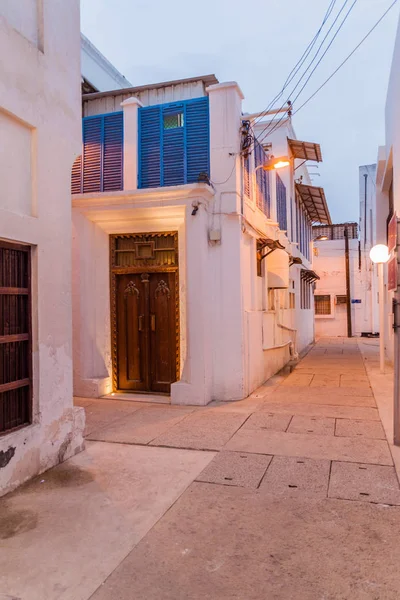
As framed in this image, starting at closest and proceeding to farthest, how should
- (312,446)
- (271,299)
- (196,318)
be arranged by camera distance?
(312,446) < (196,318) < (271,299)

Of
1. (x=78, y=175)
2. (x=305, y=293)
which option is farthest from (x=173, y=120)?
(x=305, y=293)

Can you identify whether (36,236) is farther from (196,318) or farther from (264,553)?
(196,318)

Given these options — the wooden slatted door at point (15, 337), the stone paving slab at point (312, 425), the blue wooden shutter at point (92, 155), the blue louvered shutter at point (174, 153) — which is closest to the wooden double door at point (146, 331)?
the blue louvered shutter at point (174, 153)

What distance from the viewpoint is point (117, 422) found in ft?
21.9

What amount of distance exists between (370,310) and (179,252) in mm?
19919

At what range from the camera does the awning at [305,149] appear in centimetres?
1441

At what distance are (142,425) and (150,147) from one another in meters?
4.92

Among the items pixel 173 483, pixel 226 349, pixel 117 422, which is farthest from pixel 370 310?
pixel 173 483

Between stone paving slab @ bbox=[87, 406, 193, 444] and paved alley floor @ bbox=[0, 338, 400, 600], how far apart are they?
0.13 ft

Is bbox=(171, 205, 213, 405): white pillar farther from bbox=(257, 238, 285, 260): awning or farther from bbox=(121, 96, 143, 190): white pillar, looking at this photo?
bbox=(257, 238, 285, 260): awning

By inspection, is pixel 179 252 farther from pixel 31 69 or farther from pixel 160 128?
pixel 31 69

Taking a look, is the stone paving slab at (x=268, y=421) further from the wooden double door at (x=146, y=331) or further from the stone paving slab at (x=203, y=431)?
the wooden double door at (x=146, y=331)

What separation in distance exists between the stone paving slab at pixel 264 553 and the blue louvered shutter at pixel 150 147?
233 inches

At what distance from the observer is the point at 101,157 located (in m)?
8.70
